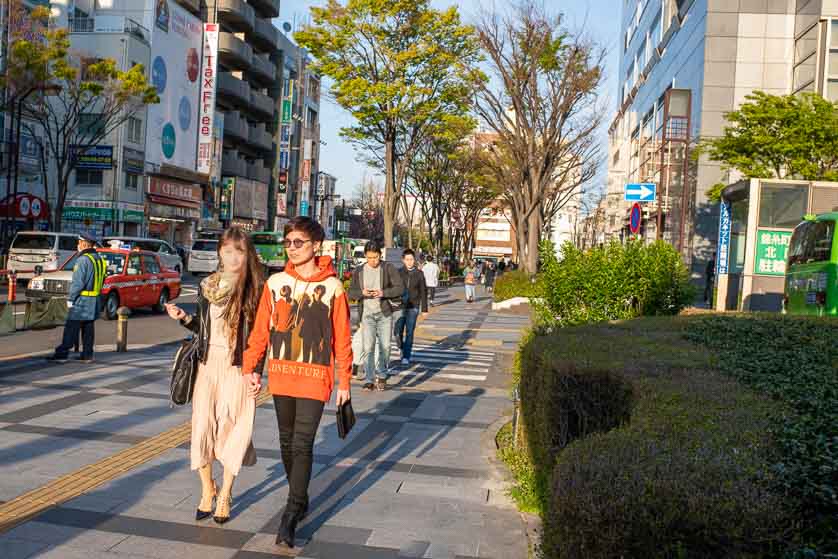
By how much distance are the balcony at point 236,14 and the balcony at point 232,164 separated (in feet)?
27.0

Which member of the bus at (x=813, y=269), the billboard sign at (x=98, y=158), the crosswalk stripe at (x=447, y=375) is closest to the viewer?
the crosswalk stripe at (x=447, y=375)

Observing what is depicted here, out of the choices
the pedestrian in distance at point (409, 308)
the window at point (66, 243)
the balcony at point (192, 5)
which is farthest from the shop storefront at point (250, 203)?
the pedestrian in distance at point (409, 308)

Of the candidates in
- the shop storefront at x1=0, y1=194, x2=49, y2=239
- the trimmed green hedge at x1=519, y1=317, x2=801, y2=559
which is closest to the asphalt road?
the trimmed green hedge at x1=519, y1=317, x2=801, y2=559

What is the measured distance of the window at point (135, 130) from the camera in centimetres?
4416

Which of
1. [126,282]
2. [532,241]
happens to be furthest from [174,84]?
[126,282]

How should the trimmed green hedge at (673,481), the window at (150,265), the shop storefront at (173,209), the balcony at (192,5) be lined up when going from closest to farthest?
the trimmed green hedge at (673,481), the window at (150,265), the shop storefront at (173,209), the balcony at (192,5)

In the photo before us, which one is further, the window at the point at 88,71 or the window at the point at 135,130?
the window at the point at 135,130

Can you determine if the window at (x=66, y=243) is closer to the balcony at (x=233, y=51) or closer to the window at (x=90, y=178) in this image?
the window at (x=90, y=178)

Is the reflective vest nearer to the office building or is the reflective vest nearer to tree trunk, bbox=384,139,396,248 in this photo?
tree trunk, bbox=384,139,396,248

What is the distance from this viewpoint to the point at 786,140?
27.8m

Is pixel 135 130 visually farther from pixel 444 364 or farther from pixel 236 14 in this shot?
pixel 444 364

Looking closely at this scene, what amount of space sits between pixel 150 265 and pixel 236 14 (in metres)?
38.6

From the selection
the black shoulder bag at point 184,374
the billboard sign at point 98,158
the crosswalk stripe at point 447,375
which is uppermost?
the billboard sign at point 98,158

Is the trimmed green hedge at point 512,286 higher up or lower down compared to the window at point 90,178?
lower down
